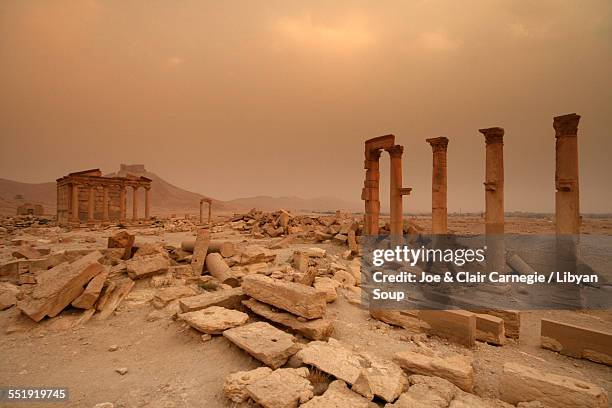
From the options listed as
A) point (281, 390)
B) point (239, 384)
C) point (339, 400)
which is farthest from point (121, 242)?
point (339, 400)

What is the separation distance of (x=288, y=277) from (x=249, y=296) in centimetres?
180

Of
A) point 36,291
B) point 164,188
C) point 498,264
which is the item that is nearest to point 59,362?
point 36,291

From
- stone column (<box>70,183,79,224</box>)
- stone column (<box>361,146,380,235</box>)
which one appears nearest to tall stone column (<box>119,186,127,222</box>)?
stone column (<box>70,183,79,224</box>)

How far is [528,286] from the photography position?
1009 cm

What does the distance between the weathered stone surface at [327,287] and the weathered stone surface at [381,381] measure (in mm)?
2838

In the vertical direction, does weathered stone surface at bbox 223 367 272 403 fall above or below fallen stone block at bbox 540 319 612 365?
above

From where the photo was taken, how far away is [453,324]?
5.74 meters

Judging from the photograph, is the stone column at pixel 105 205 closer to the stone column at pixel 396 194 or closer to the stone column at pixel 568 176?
the stone column at pixel 396 194

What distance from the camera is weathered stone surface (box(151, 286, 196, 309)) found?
631 cm

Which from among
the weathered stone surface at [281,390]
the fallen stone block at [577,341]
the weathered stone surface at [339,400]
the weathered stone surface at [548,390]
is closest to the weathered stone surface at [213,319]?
the weathered stone surface at [281,390]

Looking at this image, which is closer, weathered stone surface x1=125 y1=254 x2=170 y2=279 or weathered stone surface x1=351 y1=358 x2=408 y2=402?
weathered stone surface x1=351 y1=358 x2=408 y2=402

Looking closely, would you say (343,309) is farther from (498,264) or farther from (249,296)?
(498,264)
